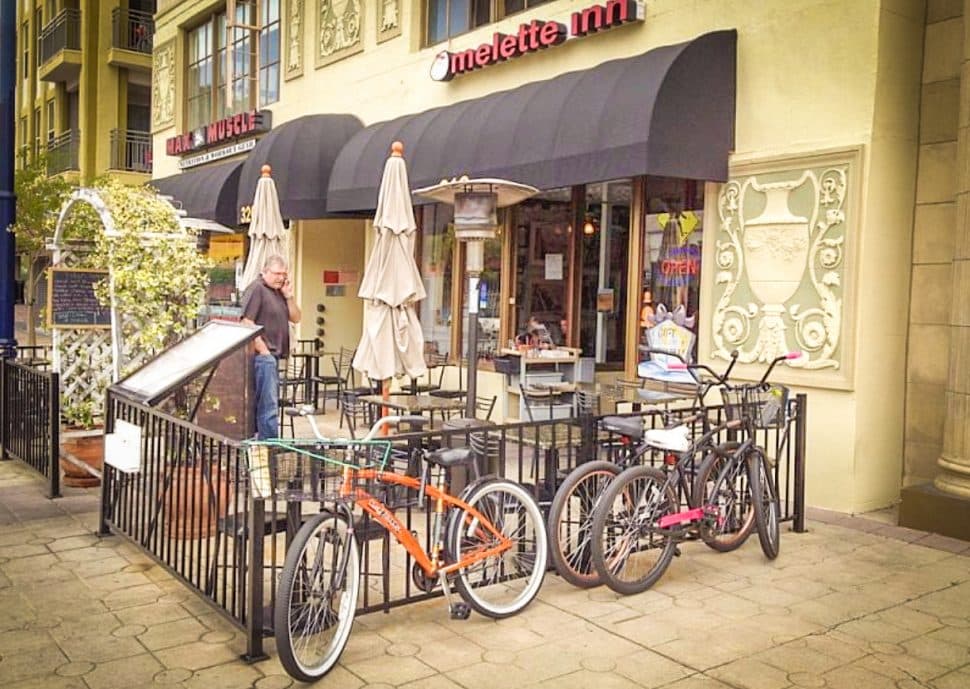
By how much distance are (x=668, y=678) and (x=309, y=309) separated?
12.1 meters

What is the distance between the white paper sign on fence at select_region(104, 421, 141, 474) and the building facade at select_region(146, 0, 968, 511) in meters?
4.68

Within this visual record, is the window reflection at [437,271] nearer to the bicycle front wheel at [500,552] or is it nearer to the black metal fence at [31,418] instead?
the black metal fence at [31,418]

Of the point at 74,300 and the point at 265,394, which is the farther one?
the point at 74,300

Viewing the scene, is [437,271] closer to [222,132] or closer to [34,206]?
[222,132]

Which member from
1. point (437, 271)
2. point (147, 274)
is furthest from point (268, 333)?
point (437, 271)

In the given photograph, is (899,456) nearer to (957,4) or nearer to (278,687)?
(957,4)

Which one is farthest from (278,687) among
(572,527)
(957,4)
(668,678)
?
(957,4)

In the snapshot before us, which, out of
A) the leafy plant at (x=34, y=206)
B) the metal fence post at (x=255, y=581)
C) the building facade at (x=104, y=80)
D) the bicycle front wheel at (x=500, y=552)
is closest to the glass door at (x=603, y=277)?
the bicycle front wheel at (x=500, y=552)

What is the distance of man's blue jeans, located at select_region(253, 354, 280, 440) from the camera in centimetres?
857

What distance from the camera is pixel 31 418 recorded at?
26.8 ft

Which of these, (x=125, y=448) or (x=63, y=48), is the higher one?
(x=63, y=48)

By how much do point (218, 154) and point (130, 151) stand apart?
41.5 feet

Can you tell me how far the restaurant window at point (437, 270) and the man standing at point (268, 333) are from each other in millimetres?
3909

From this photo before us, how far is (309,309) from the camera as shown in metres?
15.6
